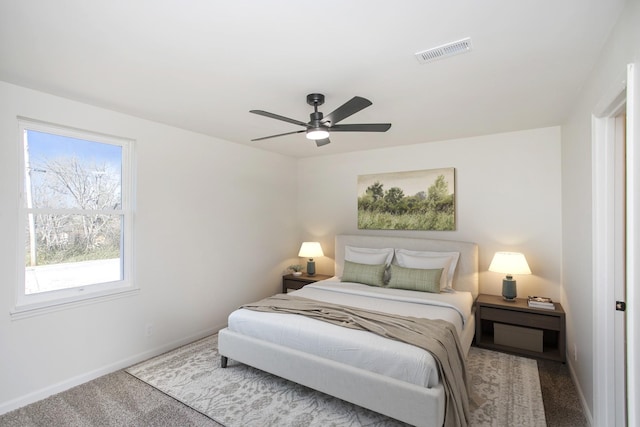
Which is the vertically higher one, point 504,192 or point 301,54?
point 301,54

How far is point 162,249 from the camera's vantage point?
341cm

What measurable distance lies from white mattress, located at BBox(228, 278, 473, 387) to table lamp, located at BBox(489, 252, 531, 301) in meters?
0.39

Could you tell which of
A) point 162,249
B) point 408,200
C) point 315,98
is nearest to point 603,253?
point 315,98

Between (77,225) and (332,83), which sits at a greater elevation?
(332,83)

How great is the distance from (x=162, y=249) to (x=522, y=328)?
3931 mm

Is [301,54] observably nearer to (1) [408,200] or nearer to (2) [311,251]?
(1) [408,200]

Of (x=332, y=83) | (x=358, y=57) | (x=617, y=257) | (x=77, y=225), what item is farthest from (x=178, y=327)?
(x=617, y=257)

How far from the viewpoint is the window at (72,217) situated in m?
2.60

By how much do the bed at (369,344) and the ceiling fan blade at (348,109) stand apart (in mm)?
1646

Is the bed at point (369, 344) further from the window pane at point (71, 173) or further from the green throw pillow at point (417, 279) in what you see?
the window pane at point (71, 173)

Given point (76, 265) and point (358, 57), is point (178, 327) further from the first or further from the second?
point (358, 57)

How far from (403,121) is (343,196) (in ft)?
6.06

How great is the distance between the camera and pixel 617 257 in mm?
1954

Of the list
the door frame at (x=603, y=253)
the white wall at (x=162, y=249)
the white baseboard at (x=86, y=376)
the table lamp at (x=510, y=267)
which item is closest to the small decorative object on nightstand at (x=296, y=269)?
the white wall at (x=162, y=249)
